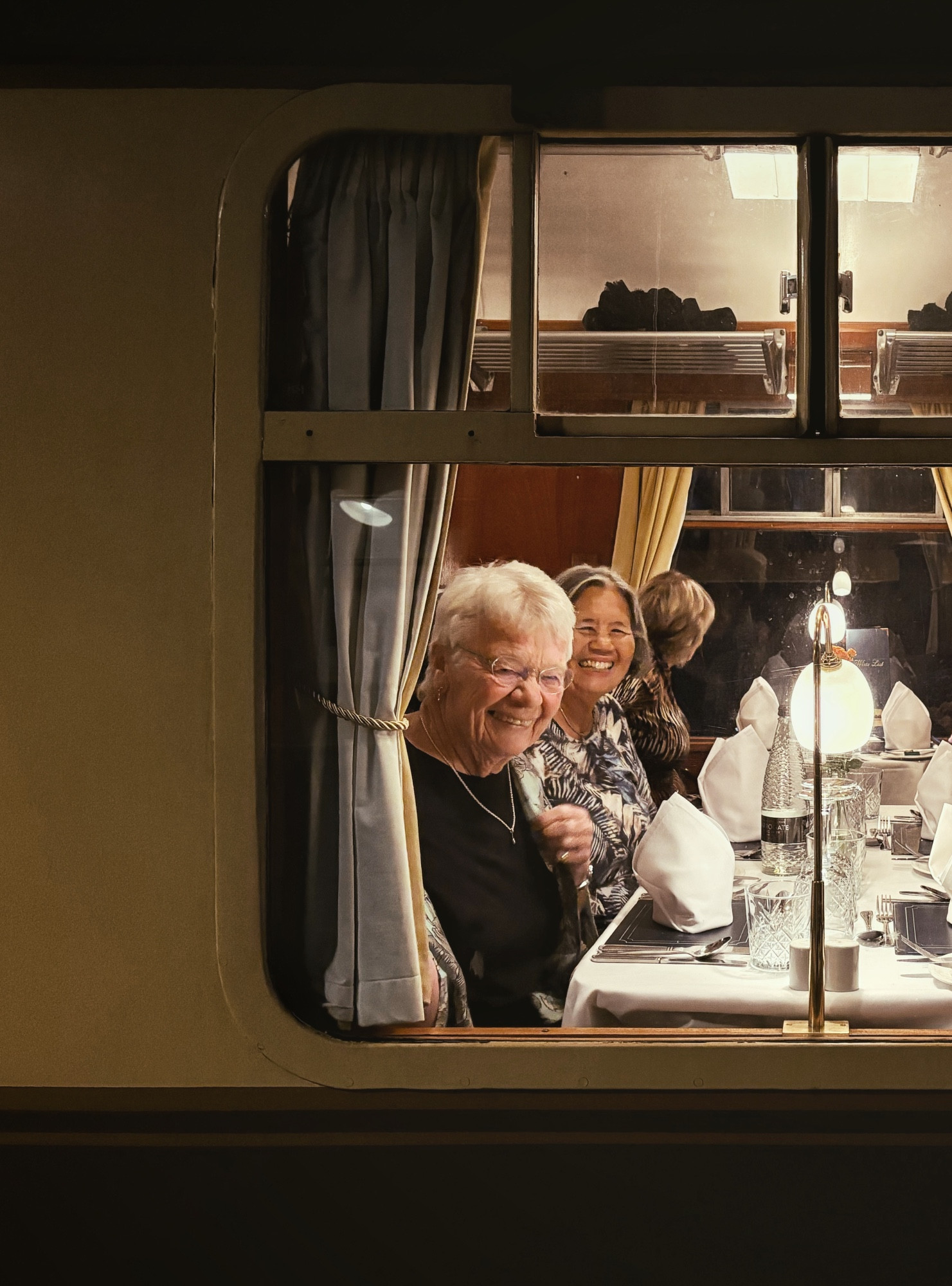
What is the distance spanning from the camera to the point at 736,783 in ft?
7.05

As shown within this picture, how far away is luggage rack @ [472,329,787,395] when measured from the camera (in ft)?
6.12

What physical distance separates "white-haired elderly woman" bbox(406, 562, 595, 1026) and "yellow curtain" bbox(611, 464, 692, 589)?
5.3 inches

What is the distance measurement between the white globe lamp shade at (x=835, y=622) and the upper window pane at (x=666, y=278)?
35cm

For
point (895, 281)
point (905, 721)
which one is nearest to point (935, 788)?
point (905, 721)

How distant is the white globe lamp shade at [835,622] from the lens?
1958 millimetres

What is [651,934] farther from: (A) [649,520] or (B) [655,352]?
(B) [655,352]

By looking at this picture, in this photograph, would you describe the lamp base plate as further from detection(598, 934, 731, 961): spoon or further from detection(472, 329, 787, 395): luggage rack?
detection(472, 329, 787, 395): luggage rack

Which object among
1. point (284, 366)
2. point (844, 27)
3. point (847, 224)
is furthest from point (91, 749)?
point (844, 27)

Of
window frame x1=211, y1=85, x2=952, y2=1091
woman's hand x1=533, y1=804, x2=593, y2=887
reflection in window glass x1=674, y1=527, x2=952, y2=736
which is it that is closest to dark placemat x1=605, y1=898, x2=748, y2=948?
woman's hand x1=533, y1=804, x2=593, y2=887

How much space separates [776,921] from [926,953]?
26 centimetres

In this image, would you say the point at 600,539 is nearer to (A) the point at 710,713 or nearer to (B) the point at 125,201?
(A) the point at 710,713

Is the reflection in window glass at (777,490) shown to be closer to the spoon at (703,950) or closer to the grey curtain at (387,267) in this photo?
the grey curtain at (387,267)

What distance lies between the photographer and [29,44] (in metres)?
1.85

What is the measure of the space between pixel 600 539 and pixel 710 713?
1.22ft
